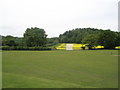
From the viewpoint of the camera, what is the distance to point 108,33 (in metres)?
49.0

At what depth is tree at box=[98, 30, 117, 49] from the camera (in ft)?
157

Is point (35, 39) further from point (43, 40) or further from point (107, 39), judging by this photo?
point (107, 39)

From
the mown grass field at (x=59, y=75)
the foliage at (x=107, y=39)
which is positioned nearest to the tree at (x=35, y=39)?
the foliage at (x=107, y=39)

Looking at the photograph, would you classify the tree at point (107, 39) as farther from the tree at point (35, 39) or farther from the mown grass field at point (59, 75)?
the mown grass field at point (59, 75)

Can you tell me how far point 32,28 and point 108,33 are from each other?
32.6 meters

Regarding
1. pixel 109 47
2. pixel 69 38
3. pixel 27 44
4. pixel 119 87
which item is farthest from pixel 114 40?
pixel 119 87

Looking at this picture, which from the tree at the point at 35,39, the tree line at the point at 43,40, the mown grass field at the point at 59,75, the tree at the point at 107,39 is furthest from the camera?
the tree at the point at 35,39

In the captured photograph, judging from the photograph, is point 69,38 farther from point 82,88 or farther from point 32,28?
point 82,88

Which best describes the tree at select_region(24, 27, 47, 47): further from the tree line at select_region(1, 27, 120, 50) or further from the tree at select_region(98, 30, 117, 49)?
the tree at select_region(98, 30, 117, 49)

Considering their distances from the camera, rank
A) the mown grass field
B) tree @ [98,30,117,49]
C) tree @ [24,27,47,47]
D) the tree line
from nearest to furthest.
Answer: the mown grass field
the tree line
tree @ [98,30,117,49]
tree @ [24,27,47,47]

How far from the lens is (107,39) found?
4788cm

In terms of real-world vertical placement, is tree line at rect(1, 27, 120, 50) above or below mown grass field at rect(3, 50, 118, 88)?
above

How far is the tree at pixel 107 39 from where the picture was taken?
47.9 metres

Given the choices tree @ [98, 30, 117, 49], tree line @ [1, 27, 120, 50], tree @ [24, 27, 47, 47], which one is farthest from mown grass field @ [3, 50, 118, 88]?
tree @ [24, 27, 47, 47]
